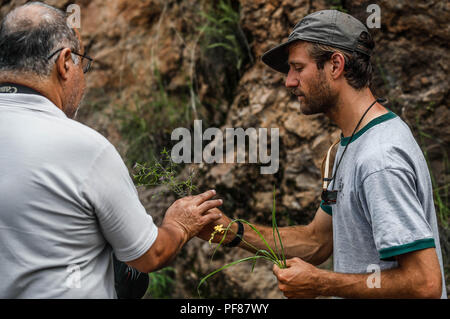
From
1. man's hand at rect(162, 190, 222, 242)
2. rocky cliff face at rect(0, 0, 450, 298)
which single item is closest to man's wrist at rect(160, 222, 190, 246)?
man's hand at rect(162, 190, 222, 242)

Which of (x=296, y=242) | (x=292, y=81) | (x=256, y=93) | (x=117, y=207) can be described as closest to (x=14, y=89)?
(x=117, y=207)

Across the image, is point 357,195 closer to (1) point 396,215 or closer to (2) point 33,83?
(1) point 396,215

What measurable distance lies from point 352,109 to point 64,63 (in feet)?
4.34

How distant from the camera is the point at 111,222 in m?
1.62

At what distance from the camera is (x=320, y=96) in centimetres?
216

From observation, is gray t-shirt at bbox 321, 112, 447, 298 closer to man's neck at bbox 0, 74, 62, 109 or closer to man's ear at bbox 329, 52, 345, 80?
man's ear at bbox 329, 52, 345, 80

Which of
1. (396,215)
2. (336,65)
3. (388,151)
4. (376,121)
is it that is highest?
(336,65)

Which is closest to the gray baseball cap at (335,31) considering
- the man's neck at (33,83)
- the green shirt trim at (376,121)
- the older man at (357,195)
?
the older man at (357,195)

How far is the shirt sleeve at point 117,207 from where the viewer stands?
1.58 m

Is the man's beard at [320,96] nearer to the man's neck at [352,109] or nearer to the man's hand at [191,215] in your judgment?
the man's neck at [352,109]

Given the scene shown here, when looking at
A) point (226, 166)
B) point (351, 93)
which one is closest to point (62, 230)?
point (351, 93)

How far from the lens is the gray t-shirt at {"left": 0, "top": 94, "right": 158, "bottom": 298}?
1.54 metres
